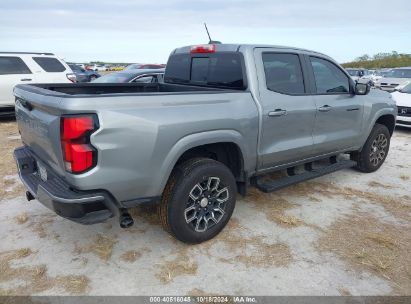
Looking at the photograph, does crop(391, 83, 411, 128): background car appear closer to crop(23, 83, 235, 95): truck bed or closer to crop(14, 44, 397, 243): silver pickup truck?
crop(14, 44, 397, 243): silver pickup truck

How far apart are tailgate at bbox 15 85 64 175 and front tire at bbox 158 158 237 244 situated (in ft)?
3.13

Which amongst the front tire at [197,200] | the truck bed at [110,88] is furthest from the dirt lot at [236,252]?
the truck bed at [110,88]

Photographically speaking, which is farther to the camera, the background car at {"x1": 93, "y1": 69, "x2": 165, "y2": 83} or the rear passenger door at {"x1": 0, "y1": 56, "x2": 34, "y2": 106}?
the rear passenger door at {"x1": 0, "y1": 56, "x2": 34, "y2": 106}

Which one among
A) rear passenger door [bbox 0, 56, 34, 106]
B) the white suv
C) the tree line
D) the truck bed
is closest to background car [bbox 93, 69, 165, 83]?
the white suv

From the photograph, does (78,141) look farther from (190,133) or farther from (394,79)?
(394,79)

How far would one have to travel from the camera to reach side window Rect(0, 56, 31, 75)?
948cm

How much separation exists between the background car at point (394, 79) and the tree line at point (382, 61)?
30.2 meters

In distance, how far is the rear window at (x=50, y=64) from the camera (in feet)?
32.6

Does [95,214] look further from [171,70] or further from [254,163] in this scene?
[171,70]

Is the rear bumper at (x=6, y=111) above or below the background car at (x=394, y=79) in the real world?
below

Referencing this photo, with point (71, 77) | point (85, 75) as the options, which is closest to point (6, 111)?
point (71, 77)

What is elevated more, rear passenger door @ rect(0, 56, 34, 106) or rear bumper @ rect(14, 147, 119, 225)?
rear passenger door @ rect(0, 56, 34, 106)

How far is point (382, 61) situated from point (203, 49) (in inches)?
1929

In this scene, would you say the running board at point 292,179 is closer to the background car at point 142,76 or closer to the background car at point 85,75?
the background car at point 142,76
